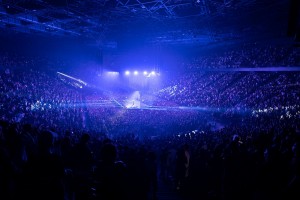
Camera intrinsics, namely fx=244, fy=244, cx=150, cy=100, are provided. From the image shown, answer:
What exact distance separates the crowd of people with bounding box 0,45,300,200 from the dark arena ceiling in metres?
4.55

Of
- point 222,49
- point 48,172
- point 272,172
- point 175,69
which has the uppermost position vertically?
point 222,49

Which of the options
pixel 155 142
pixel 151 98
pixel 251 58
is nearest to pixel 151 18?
pixel 155 142

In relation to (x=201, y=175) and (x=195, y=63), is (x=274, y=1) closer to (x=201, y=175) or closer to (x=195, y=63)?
(x=201, y=175)

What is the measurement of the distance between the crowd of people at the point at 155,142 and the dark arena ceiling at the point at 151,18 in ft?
14.9

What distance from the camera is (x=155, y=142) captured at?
1114 centimetres

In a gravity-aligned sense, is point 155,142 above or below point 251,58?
below

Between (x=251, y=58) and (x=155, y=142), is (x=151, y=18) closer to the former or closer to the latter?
(x=155, y=142)

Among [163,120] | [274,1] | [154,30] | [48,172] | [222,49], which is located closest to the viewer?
[48,172]

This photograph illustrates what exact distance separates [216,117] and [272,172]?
14751 mm

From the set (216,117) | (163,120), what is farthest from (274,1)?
(163,120)

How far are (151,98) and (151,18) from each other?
532 inches

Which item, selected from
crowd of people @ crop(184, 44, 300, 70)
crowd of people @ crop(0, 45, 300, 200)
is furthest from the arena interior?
crowd of people @ crop(184, 44, 300, 70)

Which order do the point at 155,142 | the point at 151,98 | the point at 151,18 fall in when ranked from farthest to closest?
the point at 151,98, the point at 151,18, the point at 155,142

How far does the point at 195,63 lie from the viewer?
31047 mm
